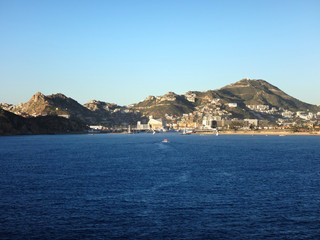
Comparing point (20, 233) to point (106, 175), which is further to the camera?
point (106, 175)

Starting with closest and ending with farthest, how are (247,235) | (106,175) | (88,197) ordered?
(247,235) < (88,197) < (106,175)

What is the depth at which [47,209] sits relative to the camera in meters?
40.8

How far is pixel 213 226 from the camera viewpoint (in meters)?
34.7

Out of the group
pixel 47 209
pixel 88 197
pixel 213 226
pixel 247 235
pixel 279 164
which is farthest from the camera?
pixel 279 164

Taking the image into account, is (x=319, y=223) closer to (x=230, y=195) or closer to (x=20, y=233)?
(x=230, y=195)

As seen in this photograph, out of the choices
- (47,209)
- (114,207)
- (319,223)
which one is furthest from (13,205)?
(319,223)

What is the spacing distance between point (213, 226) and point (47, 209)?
1937 cm

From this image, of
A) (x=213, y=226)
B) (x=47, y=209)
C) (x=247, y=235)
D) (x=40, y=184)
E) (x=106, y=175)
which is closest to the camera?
(x=247, y=235)

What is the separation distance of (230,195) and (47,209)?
23937 mm

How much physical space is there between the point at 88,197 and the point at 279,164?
2107 inches

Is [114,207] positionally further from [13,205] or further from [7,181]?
[7,181]

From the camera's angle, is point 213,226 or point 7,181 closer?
point 213,226

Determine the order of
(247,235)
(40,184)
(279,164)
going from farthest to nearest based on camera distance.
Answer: (279,164)
(40,184)
(247,235)

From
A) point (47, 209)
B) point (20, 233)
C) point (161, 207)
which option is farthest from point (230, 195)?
point (20, 233)
